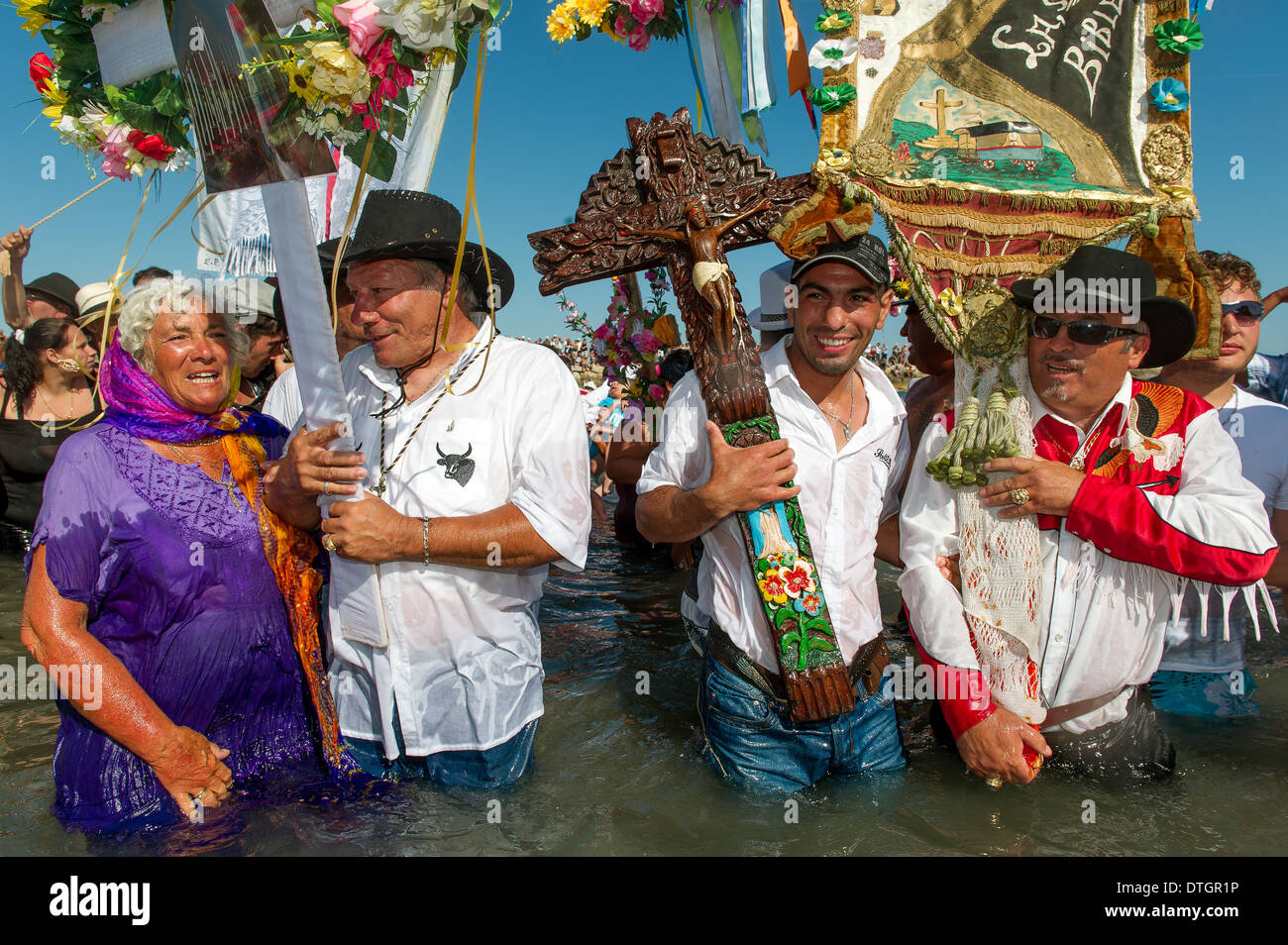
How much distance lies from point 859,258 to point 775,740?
1.71 meters

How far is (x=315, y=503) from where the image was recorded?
9.61ft

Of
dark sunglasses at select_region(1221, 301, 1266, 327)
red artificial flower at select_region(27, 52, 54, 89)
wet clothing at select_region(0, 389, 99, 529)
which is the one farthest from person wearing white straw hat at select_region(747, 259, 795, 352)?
wet clothing at select_region(0, 389, 99, 529)

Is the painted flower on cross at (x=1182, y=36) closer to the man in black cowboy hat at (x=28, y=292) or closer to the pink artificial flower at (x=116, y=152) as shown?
the pink artificial flower at (x=116, y=152)

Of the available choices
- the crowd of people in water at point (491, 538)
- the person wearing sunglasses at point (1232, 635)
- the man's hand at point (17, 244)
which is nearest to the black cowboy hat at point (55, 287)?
the man's hand at point (17, 244)

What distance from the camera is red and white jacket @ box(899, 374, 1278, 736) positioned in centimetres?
276

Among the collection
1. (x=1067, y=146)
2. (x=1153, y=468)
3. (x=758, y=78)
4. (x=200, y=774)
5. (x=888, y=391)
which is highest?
(x=758, y=78)

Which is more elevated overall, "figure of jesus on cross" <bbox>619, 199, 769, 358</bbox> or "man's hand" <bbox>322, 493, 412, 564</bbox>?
"figure of jesus on cross" <bbox>619, 199, 769, 358</bbox>

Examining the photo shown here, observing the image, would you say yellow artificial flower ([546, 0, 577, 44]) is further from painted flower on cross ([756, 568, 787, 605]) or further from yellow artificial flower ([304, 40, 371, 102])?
painted flower on cross ([756, 568, 787, 605])

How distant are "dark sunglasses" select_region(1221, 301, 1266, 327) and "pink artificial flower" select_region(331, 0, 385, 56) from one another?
14.5ft
